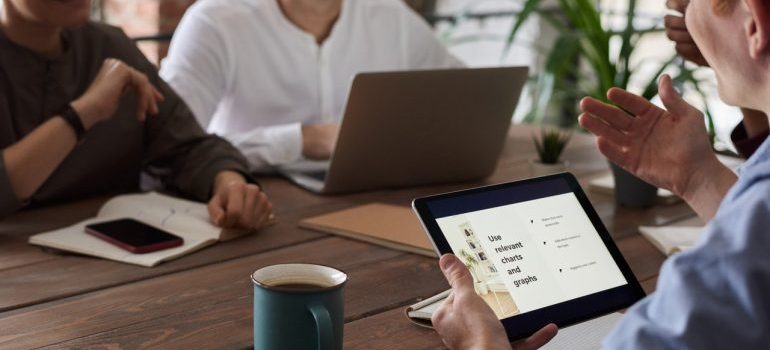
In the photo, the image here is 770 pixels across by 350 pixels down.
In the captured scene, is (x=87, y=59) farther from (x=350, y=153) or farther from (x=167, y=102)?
(x=350, y=153)

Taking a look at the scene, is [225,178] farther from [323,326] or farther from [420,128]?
[323,326]

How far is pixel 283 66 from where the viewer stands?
2.40 meters

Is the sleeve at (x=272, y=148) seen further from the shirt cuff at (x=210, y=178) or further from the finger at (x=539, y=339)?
the finger at (x=539, y=339)

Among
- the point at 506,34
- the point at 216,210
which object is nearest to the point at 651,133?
the point at 216,210

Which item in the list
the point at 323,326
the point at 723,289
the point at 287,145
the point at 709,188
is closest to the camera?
the point at 723,289

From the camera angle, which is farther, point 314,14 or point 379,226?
Answer: point 314,14

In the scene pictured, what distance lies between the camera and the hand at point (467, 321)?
0.94 m

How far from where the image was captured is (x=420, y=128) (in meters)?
1.79

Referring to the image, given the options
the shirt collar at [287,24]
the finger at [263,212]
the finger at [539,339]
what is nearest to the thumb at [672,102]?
the finger at [539,339]

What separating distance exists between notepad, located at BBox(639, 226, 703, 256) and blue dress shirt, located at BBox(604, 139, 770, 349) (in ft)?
2.61

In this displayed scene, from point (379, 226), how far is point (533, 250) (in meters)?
0.49

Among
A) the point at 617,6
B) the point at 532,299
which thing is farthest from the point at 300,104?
the point at 617,6

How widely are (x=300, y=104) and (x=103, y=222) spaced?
0.98m

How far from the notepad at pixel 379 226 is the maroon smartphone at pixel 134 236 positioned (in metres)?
0.25
